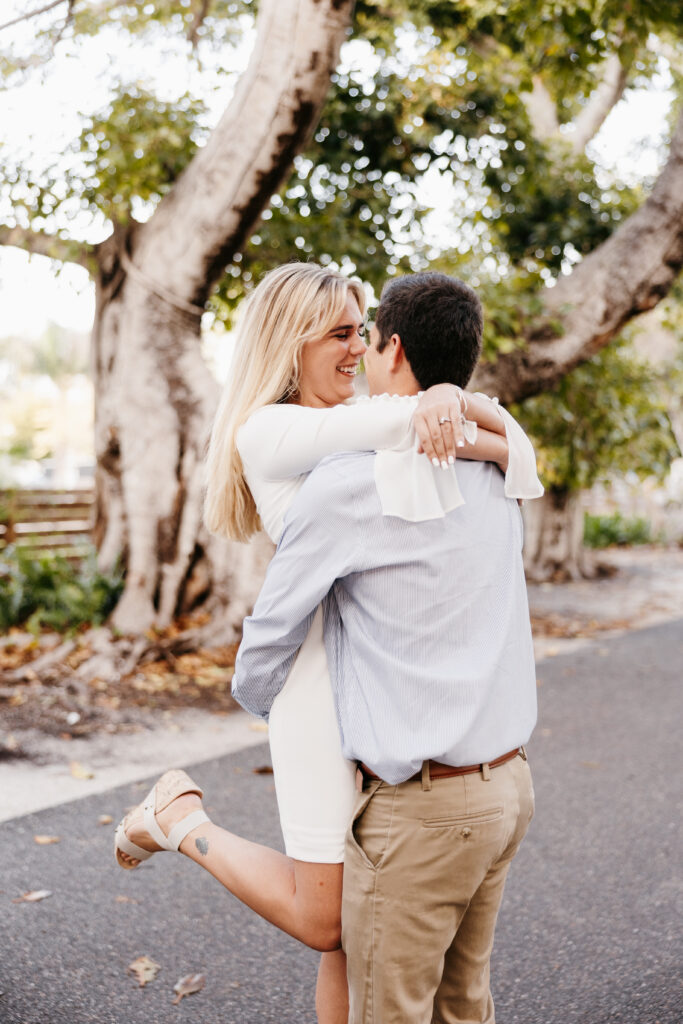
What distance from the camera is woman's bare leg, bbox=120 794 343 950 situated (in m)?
1.90

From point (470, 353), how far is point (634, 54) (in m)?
7.04

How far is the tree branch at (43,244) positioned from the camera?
7.65 metres

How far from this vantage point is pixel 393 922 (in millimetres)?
1773

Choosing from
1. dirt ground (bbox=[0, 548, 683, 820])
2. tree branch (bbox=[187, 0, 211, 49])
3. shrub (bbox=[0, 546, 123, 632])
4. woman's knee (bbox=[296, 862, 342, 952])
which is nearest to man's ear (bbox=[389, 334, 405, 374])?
woman's knee (bbox=[296, 862, 342, 952])

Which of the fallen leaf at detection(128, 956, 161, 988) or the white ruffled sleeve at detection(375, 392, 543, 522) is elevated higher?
the white ruffled sleeve at detection(375, 392, 543, 522)

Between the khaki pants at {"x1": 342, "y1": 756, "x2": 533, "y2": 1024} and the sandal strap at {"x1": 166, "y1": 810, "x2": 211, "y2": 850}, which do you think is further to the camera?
the sandal strap at {"x1": 166, "y1": 810, "x2": 211, "y2": 850}

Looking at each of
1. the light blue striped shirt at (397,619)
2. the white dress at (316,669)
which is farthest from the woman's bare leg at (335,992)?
the light blue striped shirt at (397,619)

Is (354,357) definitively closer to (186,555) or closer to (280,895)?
(280,895)

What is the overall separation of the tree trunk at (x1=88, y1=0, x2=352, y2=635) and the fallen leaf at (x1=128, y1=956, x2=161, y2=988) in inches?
176

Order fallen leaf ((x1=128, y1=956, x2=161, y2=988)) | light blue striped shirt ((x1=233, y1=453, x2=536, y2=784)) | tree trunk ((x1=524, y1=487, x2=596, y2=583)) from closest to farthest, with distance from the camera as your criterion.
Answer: light blue striped shirt ((x1=233, y1=453, x2=536, y2=784)), fallen leaf ((x1=128, y1=956, x2=161, y2=988)), tree trunk ((x1=524, y1=487, x2=596, y2=583))

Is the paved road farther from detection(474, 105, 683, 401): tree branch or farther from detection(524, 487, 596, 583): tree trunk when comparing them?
detection(524, 487, 596, 583): tree trunk

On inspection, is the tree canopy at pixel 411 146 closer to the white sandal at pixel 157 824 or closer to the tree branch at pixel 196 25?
the tree branch at pixel 196 25

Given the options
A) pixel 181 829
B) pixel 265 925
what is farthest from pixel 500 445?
pixel 265 925

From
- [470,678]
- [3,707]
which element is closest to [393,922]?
[470,678]
